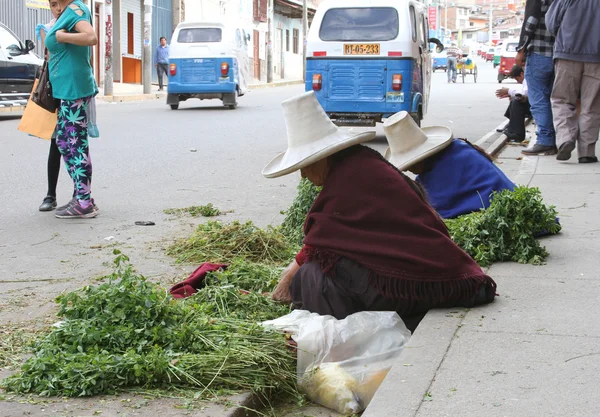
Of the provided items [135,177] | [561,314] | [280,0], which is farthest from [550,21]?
[280,0]

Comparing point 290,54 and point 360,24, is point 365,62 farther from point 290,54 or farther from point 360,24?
point 290,54

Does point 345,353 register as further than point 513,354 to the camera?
Yes

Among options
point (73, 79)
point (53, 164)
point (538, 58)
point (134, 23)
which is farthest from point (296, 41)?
point (73, 79)

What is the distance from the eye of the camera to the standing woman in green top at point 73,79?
6.97 m

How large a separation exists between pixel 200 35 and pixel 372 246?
1809 cm

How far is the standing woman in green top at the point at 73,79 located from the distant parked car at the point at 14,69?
1093 centimetres

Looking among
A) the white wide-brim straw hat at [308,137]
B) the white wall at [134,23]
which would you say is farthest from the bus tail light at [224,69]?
the white wide-brim straw hat at [308,137]

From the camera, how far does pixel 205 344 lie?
11.9 feet

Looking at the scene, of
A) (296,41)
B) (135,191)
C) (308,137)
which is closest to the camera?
(308,137)

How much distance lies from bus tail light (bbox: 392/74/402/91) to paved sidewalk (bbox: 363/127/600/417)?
814 centimetres

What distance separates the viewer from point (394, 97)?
516 inches

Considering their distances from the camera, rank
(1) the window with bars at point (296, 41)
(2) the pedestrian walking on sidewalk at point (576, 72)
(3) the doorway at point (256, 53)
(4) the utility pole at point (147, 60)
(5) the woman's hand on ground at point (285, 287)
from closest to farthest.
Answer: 1. (5) the woman's hand on ground at point (285, 287)
2. (2) the pedestrian walking on sidewalk at point (576, 72)
3. (4) the utility pole at point (147, 60)
4. (3) the doorway at point (256, 53)
5. (1) the window with bars at point (296, 41)

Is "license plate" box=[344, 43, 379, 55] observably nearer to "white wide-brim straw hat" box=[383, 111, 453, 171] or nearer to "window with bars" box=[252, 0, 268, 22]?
"white wide-brim straw hat" box=[383, 111, 453, 171]

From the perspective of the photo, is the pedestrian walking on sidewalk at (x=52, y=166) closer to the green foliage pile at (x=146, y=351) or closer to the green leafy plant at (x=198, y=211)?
the green leafy plant at (x=198, y=211)
